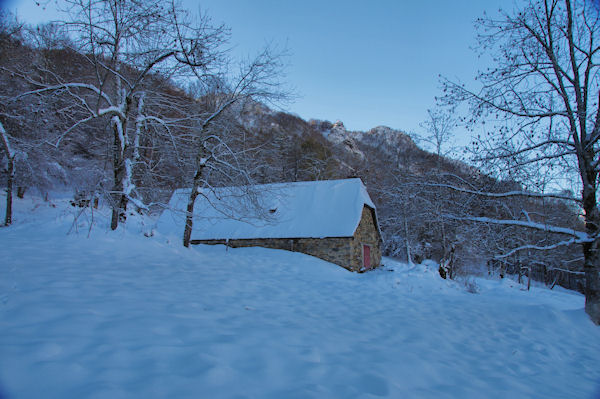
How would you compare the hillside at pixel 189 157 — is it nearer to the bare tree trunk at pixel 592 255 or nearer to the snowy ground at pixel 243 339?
the bare tree trunk at pixel 592 255

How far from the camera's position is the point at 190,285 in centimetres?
542

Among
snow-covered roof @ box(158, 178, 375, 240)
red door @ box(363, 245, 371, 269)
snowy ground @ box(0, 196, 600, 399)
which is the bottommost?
red door @ box(363, 245, 371, 269)

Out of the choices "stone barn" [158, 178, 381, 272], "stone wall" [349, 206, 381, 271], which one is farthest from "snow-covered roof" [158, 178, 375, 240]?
"stone wall" [349, 206, 381, 271]

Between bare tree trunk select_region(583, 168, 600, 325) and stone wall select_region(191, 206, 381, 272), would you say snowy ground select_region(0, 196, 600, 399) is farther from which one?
stone wall select_region(191, 206, 381, 272)

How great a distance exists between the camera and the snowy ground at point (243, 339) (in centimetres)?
200

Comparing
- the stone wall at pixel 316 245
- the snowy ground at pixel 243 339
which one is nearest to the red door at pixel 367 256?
the stone wall at pixel 316 245

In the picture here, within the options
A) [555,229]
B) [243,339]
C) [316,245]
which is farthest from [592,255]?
[316,245]

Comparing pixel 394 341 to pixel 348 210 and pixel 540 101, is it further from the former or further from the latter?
pixel 348 210

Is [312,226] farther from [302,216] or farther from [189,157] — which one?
[189,157]

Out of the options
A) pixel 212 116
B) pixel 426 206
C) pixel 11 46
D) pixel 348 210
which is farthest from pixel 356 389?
pixel 11 46

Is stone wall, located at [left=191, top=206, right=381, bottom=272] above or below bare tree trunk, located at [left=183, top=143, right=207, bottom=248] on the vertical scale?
below

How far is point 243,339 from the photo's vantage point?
2.96 metres

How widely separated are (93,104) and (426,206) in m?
9.56

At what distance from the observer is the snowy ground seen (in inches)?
78.8
